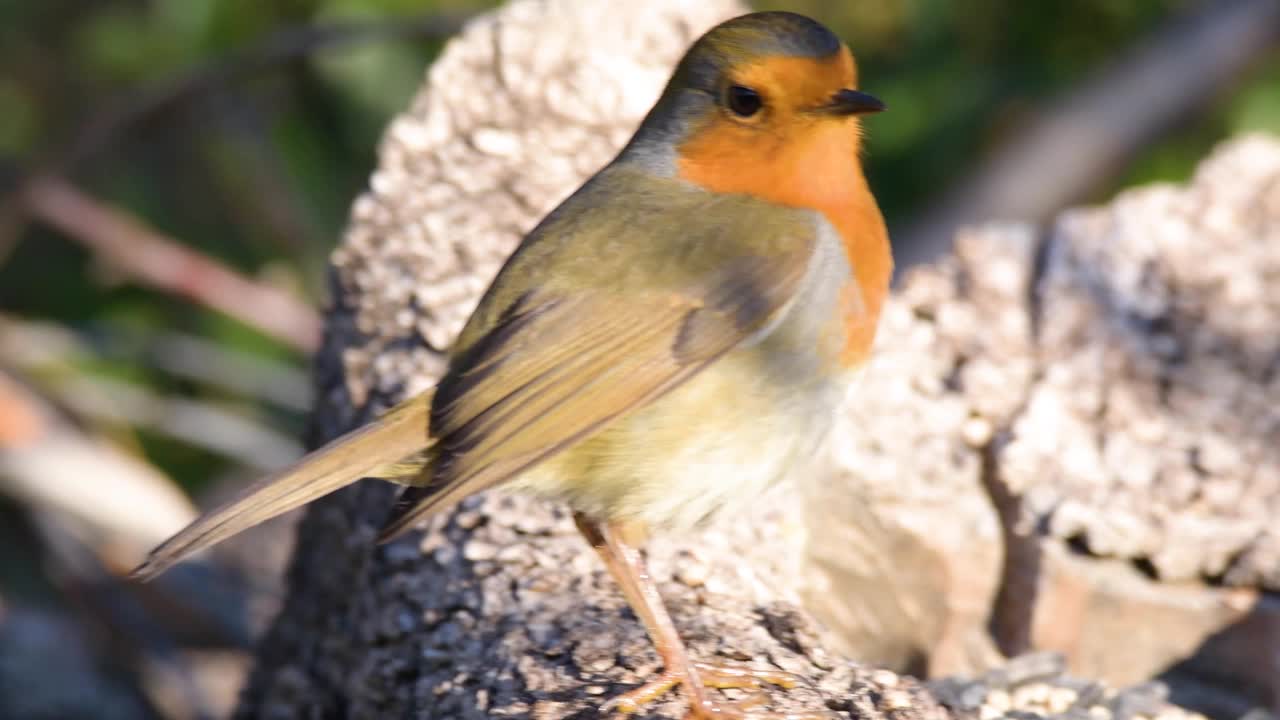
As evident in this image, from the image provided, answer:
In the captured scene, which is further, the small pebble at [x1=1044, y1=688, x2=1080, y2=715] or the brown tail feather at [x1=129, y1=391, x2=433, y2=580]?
the small pebble at [x1=1044, y1=688, x2=1080, y2=715]

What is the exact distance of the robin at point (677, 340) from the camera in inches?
86.8

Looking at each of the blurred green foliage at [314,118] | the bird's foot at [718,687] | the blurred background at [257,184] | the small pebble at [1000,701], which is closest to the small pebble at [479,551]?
the bird's foot at [718,687]

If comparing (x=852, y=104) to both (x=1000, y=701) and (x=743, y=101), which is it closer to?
(x=743, y=101)

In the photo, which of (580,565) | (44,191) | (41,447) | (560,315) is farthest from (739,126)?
(44,191)

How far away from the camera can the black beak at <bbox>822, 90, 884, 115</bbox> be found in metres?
2.34

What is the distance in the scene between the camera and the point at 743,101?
2.47 meters

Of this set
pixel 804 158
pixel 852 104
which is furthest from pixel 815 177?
A: pixel 852 104

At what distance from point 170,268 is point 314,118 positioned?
909 millimetres

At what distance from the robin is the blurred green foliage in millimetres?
2697

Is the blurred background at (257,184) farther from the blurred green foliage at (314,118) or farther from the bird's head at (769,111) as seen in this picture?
the bird's head at (769,111)

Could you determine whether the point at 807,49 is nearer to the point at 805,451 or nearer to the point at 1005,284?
the point at 805,451

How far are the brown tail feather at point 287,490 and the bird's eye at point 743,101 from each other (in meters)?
0.71

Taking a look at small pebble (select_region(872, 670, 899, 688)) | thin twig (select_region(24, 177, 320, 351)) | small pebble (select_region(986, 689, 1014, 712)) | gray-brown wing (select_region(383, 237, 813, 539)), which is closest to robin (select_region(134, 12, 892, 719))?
gray-brown wing (select_region(383, 237, 813, 539))

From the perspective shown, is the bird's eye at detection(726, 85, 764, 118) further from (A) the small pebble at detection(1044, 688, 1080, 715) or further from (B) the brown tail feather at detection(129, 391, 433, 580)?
(A) the small pebble at detection(1044, 688, 1080, 715)
